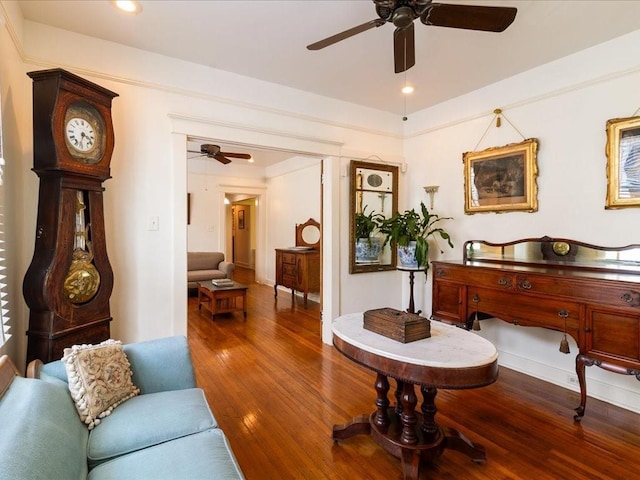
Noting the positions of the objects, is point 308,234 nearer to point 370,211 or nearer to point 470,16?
point 370,211

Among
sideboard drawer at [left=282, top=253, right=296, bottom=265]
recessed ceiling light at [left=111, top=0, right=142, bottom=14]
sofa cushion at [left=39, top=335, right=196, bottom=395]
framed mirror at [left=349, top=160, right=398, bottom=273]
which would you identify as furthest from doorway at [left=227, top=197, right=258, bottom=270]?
sofa cushion at [left=39, top=335, right=196, bottom=395]

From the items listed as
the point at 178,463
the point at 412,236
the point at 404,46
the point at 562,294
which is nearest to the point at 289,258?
the point at 412,236

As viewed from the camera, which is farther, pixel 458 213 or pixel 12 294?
pixel 458 213

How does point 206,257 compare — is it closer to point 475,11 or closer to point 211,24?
point 211,24

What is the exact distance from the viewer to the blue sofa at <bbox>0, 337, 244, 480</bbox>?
974mm

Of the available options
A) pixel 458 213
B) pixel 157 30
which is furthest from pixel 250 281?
pixel 157 30

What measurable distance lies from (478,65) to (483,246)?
1.65 meters

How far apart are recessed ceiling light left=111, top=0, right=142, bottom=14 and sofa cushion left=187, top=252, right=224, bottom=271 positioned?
4.58 metres

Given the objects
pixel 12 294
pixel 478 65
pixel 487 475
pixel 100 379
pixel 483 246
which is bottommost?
pixel 487 475

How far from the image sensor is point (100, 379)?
4.94 ft

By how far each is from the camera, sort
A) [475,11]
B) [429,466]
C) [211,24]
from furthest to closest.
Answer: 1. [211,24]
2. [429,466]
3. [475,11]

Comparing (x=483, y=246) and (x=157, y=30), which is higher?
(x=157, y=30)

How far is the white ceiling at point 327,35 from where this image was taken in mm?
2107

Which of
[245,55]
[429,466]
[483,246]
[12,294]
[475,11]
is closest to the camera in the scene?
[475,11]
